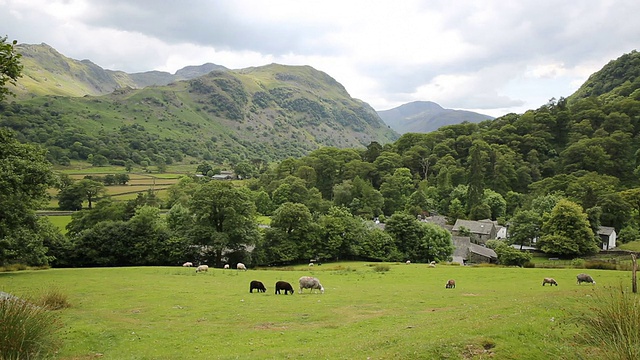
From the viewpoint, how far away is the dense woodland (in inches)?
2035

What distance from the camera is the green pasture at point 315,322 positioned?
11898mm

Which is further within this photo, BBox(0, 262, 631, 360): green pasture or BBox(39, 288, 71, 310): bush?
BBox(39, 288, 71, 310): bush

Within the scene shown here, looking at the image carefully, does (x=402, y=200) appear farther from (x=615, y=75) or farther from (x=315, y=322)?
(x=615, y=75)

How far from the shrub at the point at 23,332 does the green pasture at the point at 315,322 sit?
10.5 ft

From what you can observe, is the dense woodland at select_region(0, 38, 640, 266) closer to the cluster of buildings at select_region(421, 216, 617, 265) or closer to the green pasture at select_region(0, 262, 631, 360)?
the cluster of buildings at select_region(421, 216, 617, 265)

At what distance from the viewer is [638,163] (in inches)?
3735

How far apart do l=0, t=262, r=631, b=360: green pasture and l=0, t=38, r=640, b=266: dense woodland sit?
15107mm

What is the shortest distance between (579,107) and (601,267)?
340 ft

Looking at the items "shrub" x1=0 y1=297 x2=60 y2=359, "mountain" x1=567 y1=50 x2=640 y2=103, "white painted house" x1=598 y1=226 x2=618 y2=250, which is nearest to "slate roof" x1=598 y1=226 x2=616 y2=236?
"white painted house" x1=598 y1=226 x2=618 y2=250

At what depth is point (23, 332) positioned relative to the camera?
868 cm

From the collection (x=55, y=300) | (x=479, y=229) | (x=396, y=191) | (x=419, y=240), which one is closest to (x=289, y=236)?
(x=419, y=240)

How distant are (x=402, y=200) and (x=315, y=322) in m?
94.0

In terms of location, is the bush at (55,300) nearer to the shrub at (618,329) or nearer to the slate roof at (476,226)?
the shrub at (618,329)

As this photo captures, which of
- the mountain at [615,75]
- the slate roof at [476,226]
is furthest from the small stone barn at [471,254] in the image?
the mountain at [615,75]
